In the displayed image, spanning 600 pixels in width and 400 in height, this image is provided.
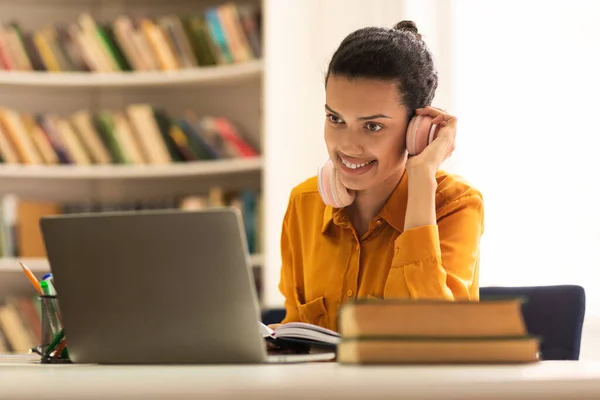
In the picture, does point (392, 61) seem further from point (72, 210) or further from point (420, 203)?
point (72, 210)

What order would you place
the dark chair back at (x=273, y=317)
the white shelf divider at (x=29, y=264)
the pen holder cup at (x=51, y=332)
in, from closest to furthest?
the pen holder cup at (x=51, y=332), the dark chair back at (x=273, y=317), the white shelf divider at (x=29, y=264)

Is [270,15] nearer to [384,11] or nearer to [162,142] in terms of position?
[384,11]

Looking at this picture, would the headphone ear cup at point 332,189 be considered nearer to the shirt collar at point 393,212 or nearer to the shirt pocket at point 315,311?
the shirt collar at point 393,212

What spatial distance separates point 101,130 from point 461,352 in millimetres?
2958

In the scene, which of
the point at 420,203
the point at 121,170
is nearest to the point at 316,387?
the point at 420,203

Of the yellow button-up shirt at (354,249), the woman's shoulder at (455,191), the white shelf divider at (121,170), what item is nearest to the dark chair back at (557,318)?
the yellow button-up shirt at (354,249)

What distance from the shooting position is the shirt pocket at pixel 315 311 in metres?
1.73

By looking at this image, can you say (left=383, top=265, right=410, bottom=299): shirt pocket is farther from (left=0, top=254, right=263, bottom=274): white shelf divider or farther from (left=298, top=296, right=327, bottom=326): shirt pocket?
(left=0, top=254, right=263, bottom=274): white shelf divider

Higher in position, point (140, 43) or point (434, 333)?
point (140, 43)

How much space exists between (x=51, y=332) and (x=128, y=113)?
2.37 meters

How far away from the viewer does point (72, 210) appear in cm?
367

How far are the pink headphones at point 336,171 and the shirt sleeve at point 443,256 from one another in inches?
5.2

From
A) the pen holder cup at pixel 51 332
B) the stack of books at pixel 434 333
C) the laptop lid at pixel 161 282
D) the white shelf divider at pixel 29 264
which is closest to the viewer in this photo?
the stack of books at pixel 434 333

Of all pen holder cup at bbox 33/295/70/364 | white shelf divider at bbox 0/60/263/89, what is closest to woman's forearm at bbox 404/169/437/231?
pen holder cup at bbox 33/295/70/364
